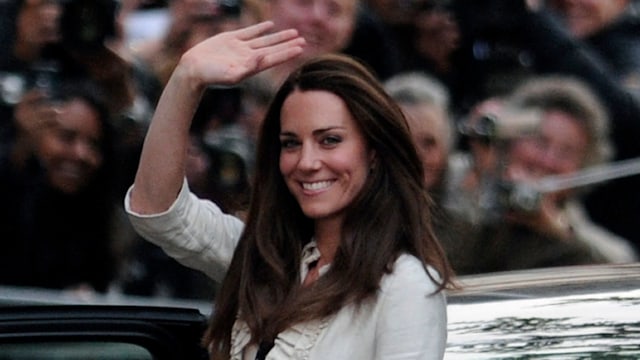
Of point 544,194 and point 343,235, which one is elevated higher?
point 343,235

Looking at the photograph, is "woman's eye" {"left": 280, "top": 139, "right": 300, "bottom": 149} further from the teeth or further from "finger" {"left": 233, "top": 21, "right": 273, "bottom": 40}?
"finger" {"left": 233, "top": 21, "right": 273, "bottom": 40}

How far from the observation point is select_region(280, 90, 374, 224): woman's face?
8.96ft

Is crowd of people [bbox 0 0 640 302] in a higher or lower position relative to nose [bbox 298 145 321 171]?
lower

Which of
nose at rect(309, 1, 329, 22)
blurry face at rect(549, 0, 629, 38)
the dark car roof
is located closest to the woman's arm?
the dark car roof

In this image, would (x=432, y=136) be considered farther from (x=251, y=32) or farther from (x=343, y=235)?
(x=343, y=235)

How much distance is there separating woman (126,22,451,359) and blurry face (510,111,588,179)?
350 cm

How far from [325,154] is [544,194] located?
12.0ft

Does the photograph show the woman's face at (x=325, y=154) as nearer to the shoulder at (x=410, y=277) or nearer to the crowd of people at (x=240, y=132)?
the shoulder at (x=410, y=277)

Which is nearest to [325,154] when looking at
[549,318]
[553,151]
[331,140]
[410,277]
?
[331,140]

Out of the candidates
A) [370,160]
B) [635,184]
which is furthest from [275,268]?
[635,184]

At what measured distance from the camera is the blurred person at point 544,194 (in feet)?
19.9

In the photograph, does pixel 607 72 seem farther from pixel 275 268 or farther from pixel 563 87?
pixel 275 268

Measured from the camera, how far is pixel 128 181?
629cm

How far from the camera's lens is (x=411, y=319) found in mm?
2588
